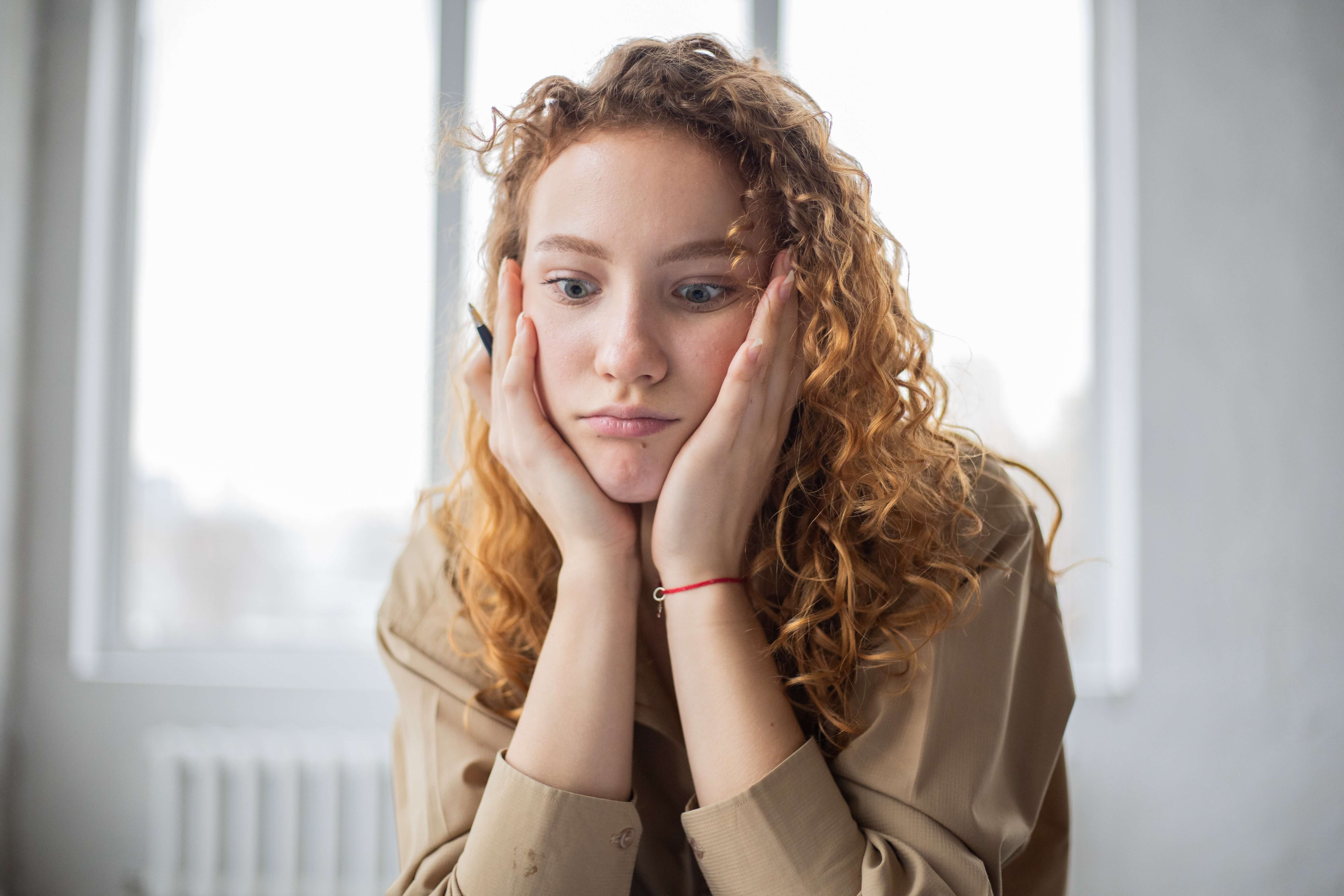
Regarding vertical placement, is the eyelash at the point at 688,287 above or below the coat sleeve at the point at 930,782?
above

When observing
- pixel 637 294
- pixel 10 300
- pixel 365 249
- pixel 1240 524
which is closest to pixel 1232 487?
pixel 1240 524

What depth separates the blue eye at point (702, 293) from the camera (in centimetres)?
77

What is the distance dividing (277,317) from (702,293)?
171 centimetres

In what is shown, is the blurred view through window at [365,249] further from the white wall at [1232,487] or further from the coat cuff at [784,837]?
the coat cuff at [784,837]

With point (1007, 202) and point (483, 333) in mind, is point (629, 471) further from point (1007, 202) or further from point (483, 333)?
point (1007, 202)

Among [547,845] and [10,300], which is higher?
[10,300]

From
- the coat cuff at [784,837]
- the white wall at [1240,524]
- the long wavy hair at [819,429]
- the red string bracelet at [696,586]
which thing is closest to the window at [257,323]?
the long wavy hair at [819,429]

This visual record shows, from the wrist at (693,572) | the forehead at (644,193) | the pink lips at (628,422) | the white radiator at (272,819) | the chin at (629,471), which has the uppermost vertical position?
the forehead at (644,193)

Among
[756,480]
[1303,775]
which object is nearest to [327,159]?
[756,480]

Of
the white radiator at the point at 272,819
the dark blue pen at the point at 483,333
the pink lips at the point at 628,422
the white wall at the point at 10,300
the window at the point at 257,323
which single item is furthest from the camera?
the window at the point at 257,323

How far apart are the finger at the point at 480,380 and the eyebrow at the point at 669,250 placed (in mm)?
205

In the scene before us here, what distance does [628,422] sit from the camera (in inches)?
30.9

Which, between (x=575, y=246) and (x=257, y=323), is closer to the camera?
(x=575, y=246)

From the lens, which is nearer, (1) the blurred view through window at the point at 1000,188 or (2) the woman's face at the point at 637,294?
(2) the woman's face at the point at 637,294
